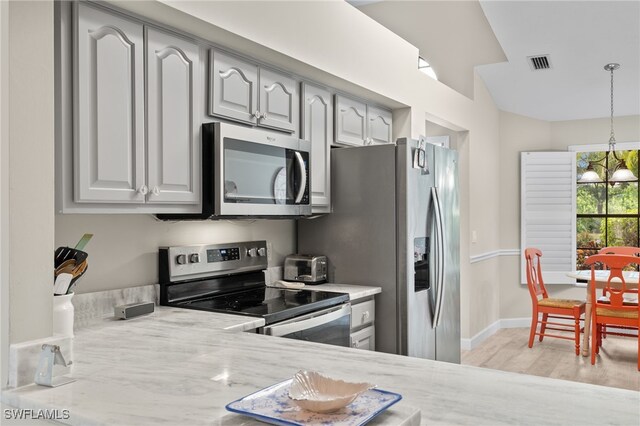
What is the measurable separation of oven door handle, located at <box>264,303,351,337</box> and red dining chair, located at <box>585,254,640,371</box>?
2.82m

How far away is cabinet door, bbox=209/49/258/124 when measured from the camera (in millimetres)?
2422

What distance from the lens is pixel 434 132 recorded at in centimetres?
567

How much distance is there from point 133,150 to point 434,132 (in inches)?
165

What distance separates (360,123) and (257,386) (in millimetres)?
2624

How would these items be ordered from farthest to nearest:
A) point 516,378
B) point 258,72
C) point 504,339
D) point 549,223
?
point 549,223
point 504,339
point 258,72
point 516,378

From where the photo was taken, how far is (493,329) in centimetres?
593

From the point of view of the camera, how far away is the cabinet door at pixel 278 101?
8.95 ft

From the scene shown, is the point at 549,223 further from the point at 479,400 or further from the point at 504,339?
the point at 479,400

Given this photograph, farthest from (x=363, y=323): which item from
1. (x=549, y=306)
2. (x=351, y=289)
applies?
(x=549, y=306)

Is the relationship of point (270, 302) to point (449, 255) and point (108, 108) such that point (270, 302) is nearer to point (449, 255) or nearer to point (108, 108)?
point (108, 108)

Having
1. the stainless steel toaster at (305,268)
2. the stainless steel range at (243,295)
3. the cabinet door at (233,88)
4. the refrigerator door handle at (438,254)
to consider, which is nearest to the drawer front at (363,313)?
the stainless steel range at (243,295)

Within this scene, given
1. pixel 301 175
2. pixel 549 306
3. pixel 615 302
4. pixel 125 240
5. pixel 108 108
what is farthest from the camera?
pixel 549 306

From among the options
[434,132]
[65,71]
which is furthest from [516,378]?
[434,132]

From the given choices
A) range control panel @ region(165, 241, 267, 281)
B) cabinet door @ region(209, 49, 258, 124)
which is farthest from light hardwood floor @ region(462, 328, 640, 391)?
cabinet door @ region(209, 49, 258, 124)
